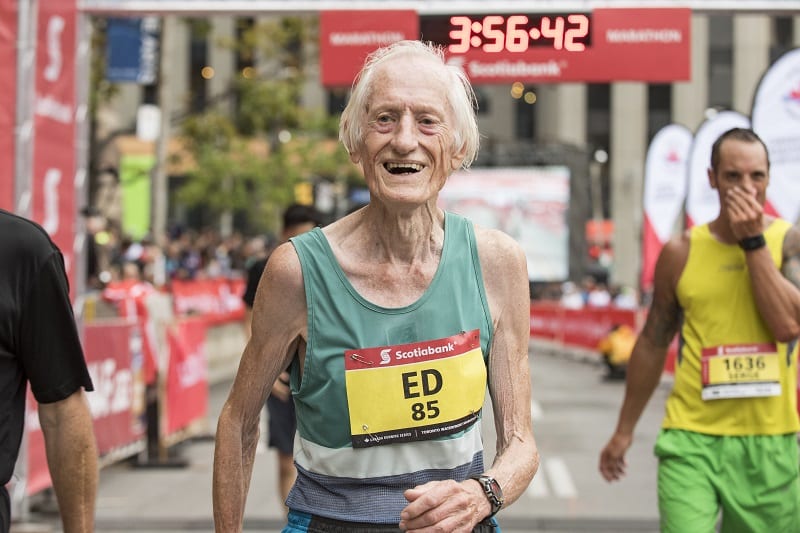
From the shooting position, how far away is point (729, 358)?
15.4ft

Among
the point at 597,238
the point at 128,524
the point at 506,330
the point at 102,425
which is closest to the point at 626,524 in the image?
the point at 128,524

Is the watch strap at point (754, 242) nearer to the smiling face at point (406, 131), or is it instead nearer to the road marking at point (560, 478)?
the smiling face at point (406, 131)

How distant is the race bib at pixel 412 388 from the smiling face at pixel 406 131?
1.09 ft

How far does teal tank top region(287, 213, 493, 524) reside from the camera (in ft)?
9.43

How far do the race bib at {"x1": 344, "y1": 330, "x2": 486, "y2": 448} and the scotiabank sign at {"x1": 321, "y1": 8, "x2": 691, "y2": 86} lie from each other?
523 cm

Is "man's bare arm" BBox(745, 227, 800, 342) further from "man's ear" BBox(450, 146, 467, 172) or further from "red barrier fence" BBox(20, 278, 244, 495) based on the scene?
"red barrier fence" BBox(20, 278, 244, 495)

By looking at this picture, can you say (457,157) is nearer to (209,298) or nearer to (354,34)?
(354,34)

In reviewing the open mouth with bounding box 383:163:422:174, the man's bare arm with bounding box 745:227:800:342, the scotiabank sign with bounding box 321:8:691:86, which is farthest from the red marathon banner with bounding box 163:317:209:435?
the open mouth with bounding box 383:163:422:174

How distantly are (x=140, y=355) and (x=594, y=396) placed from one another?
9.76 metres

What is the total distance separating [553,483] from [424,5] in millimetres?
4380

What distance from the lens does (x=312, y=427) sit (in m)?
2.94

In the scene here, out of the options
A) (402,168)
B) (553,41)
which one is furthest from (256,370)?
(553,41)

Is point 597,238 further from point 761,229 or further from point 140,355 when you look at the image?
point 761,229

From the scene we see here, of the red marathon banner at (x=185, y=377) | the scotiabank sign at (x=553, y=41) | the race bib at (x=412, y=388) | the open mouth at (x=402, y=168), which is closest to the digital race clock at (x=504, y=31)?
the scotiabank sign at (x=553, y=41)
